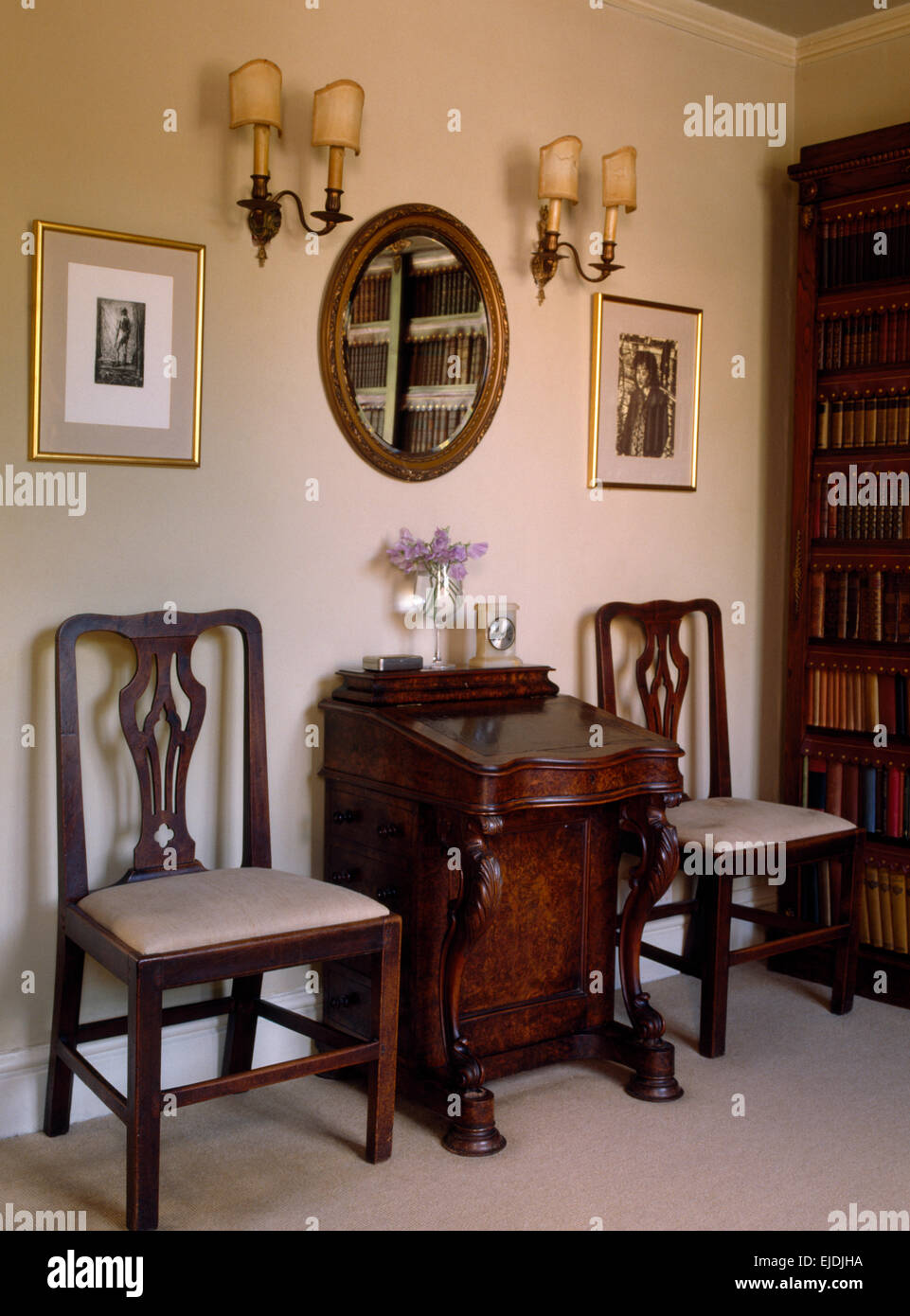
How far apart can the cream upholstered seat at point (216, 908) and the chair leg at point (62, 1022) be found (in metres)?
0.15

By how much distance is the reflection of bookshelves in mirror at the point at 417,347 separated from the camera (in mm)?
3303

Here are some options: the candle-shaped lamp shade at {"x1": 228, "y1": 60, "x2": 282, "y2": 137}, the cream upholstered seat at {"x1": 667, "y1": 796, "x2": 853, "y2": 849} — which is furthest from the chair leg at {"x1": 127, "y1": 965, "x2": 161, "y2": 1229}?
the candle-shaped lamp shade at {"x1": 228, "y1": 60, "x2": 282, "y2": 137}

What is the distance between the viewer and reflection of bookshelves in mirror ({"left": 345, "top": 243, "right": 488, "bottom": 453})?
3.30m

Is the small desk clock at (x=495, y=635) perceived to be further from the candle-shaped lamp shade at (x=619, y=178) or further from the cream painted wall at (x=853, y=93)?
the cream painted wall at (x=853, y=93)

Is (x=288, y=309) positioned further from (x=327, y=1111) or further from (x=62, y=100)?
(x=327, y=1111)

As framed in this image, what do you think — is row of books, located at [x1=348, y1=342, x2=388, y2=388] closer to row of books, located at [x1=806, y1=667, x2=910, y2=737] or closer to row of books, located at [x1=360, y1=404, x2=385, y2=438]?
row of books, located at [x1=360, y1=404, x2=385, y2=438]

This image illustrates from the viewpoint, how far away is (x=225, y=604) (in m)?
3.11

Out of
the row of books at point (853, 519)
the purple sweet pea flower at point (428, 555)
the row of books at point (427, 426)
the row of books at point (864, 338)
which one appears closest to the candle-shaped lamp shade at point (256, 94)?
the row of books at point (427, 426)

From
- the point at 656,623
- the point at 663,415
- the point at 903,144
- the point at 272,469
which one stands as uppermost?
the point at 903,144

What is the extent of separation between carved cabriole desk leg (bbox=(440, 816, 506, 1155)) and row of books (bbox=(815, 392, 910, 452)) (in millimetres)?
2014

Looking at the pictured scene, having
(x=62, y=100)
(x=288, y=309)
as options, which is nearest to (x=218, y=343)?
(x=288, y=309)

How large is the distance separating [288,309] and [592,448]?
43.3 inches

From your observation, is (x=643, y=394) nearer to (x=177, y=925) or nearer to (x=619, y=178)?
(x=619, y=178)

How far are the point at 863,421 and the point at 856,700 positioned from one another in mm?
888
